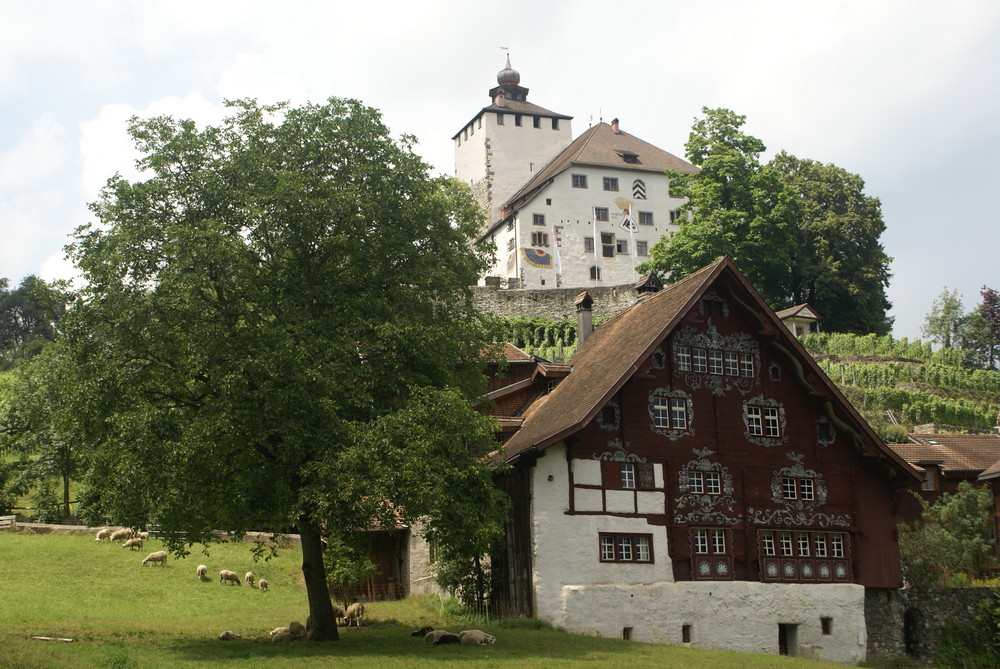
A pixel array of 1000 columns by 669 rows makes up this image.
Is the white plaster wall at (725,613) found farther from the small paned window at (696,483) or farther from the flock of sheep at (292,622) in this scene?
the flock of sheep at (292,622)

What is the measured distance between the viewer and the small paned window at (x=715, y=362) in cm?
3288

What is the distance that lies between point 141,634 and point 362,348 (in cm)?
812

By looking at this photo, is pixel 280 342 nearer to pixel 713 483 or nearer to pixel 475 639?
pixel 475 639

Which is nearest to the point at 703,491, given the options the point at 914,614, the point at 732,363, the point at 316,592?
the point at 732,363

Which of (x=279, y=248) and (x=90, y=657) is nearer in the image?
(x=90, y=657)

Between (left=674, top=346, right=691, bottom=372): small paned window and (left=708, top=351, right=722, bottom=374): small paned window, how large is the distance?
0.71 metres

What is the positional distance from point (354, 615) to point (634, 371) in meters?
9.84

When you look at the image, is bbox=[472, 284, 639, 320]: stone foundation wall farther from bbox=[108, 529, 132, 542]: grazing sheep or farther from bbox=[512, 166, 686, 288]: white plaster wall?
bbox=[108, 529, 132, 542]: grazing sheep

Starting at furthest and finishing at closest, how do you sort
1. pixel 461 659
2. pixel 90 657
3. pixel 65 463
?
1. pixel 65 463
2. pixel 461 659
3. pixel 90 657

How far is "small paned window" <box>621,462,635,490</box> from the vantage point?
101ft

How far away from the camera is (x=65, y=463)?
47.1 metres

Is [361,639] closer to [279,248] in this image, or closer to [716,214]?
[279,248]

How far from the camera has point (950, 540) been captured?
40.8m

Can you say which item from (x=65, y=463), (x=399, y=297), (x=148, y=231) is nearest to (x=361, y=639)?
(x=399, y=297)
